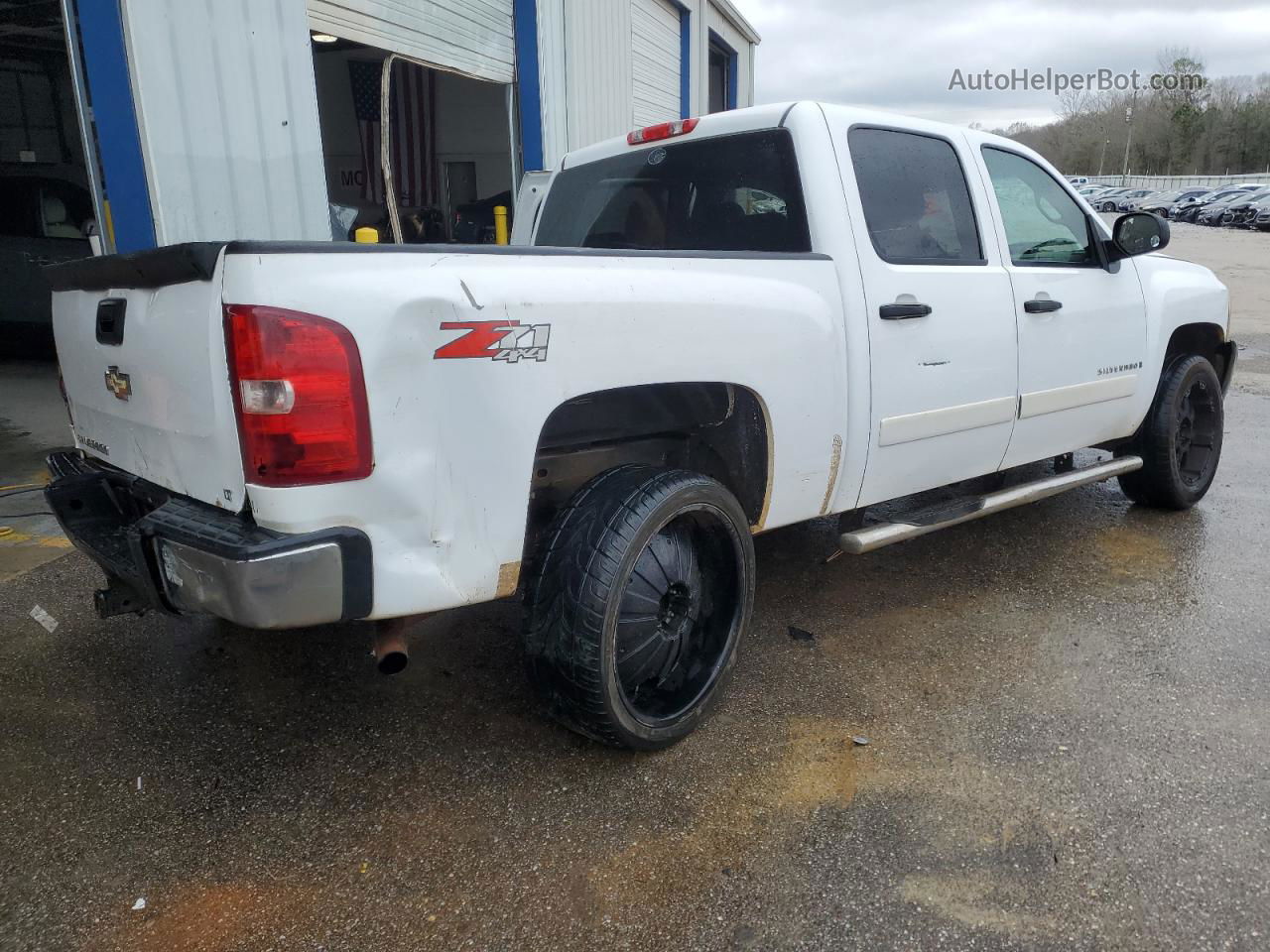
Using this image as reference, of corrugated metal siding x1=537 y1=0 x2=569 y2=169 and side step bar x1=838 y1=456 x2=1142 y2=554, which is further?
corrugated metal siding x1=537 y1=0 x2=569 y2=169

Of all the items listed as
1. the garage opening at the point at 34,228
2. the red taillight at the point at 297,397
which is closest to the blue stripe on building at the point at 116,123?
the red taillight at the point at 297,397

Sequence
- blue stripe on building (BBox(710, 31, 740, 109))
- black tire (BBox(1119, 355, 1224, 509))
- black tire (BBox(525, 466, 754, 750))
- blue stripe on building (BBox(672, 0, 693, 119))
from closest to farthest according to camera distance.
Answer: black tire (BBox(525, 466, 754, 750)) < black tire (BBox(1119, 355, 1224, 509)) < blue stripe on building (BBox(672, 0, 693, 119)) < blue stripe on building (BBox(710, 31, 740, 109))

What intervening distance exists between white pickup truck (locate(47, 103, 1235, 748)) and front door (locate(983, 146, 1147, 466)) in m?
0.02

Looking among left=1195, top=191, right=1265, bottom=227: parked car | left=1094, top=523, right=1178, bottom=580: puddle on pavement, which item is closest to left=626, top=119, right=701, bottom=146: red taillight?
left=1094, top=523, right=1178, bottom=580: puddle on pavement

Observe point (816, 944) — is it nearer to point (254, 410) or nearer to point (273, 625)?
point (273, 625)

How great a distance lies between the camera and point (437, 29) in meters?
7.38

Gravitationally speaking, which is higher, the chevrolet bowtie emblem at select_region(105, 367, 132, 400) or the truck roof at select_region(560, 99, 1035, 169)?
the truck roof at select_region(560, 99, 1035, 169)

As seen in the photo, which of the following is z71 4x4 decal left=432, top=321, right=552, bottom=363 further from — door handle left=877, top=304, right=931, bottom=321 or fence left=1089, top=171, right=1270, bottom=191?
fence left=1089, top=171, right=1270, bottom=191

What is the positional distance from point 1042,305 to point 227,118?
453 centimetres

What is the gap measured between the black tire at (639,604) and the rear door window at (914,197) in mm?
1180

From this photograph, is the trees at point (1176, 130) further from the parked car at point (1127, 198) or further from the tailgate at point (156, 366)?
the tailgate at point (156, 366)

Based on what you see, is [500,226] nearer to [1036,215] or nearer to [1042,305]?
[1036,215]

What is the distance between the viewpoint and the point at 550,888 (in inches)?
84.6

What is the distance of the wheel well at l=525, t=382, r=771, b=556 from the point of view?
2729 millimetres
